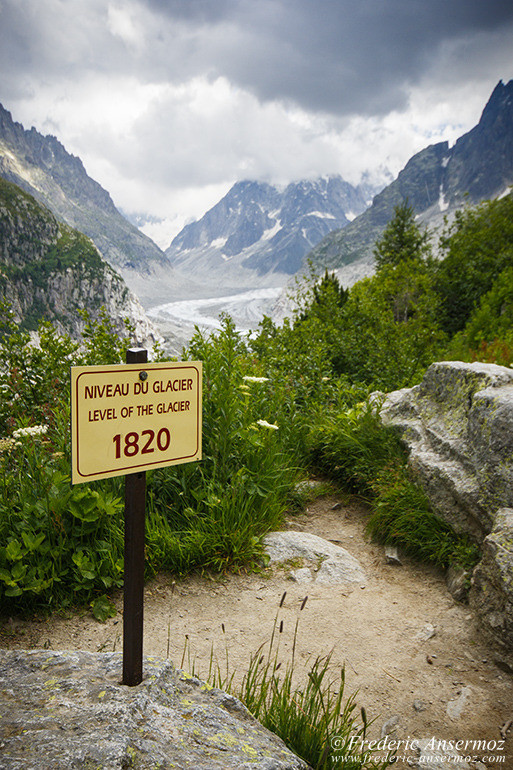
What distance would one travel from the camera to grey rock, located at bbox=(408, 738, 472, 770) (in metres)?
Answer: 2.15

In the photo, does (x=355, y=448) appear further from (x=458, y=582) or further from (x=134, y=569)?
(x=134, y=569)

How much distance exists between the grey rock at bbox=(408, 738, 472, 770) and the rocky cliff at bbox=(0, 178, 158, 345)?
376 ft

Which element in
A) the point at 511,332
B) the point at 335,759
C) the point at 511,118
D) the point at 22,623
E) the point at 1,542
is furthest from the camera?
the point at 511,118

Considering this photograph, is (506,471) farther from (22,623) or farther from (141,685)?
(22,623)

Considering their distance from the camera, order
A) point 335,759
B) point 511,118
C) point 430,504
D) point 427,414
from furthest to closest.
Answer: point 511,118
point 427,414
point 430,504
point 335,759

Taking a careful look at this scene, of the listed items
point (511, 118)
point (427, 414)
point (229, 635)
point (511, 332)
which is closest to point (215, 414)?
point (229, 635)

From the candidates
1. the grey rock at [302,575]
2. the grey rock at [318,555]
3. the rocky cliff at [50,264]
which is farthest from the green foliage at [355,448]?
the rocky cliff at [50,264]

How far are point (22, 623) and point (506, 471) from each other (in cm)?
383

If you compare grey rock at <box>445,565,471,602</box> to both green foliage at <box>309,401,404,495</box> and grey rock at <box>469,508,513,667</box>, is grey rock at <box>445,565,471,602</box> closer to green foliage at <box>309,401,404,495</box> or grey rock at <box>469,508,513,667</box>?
grey rock at <box>469,508,513,667</box>

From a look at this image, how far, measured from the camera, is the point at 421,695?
2.62 meters

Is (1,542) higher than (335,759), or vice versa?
(1,542)

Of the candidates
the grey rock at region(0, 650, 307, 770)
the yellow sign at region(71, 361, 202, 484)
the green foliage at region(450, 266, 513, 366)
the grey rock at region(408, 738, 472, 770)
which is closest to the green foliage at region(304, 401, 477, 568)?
the grey rock at region(408, 738, 472, 770)

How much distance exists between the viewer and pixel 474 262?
2736 cm

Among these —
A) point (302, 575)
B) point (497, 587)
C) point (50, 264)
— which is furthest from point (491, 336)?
point (50, 264)
